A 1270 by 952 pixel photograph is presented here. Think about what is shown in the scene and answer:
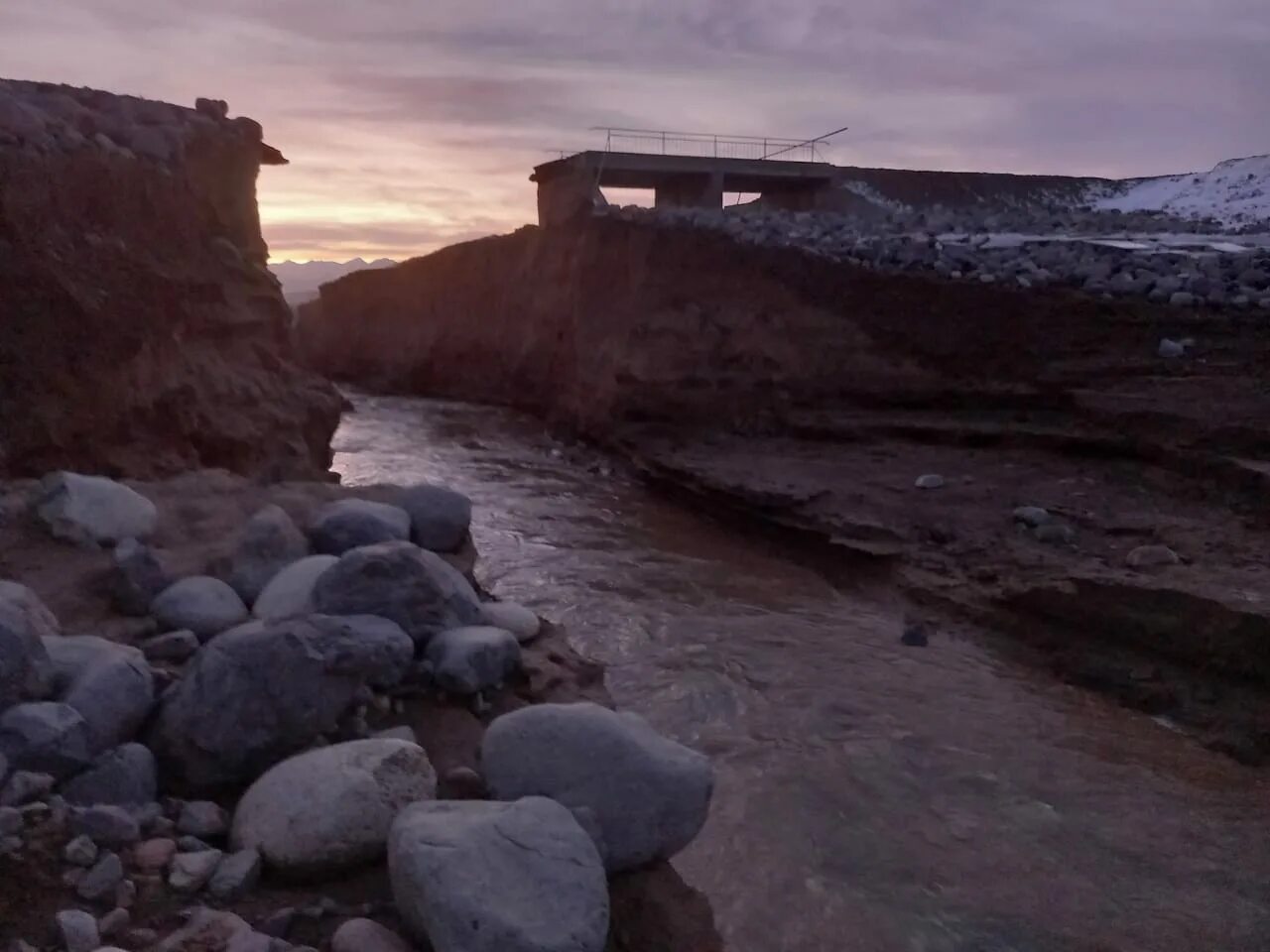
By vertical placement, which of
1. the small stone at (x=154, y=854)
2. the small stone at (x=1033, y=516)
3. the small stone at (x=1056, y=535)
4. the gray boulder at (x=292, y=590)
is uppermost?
the gray boulder at (x=292, y=590)

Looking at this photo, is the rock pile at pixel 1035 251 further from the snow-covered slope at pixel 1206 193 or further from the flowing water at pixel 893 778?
the snow-covered slope at pixel 1206 193

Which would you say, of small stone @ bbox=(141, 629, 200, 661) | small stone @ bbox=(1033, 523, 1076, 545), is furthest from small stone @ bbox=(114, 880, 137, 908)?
small stone @ bbox=(1033, 523, 1076, 545)

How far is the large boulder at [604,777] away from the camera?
3.02 m

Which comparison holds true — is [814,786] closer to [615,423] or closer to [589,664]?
[589,664]

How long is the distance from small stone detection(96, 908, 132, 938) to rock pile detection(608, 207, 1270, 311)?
33.1 feet

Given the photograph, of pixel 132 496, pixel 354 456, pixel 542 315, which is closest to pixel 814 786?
pixel 132 496

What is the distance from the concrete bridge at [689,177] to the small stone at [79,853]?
1714 cm

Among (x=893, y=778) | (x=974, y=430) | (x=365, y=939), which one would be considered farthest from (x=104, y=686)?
(x=974, y=430)

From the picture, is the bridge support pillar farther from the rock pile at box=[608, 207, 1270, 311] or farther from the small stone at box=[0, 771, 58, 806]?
the small stone at box=[0, 771, 58, 806]

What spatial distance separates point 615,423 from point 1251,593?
7902 mm

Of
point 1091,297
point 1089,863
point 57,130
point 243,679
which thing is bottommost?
point 1089,863

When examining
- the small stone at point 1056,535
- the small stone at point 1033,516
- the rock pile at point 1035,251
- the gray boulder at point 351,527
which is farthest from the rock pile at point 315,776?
the rock pile at point 1035,251

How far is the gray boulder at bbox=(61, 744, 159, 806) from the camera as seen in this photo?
2.76 meters

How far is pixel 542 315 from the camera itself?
1705 cm
